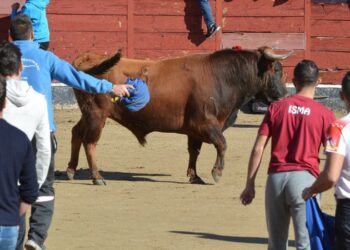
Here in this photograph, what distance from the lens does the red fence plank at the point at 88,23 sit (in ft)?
59.5

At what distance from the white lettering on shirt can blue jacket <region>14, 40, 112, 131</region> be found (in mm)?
1365

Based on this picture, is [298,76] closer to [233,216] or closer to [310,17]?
[233,216]

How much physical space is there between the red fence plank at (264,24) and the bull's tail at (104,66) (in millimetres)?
7508

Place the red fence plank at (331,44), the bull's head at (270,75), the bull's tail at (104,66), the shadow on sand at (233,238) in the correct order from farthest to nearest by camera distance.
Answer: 1. the red fence plank at (331,44)
2. the bull's head at (270,75)
3. the bull's tail at (104,66)
4. the shadow on sand at (233,238)

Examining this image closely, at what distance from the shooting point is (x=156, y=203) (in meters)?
9.98

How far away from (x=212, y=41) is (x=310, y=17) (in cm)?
165

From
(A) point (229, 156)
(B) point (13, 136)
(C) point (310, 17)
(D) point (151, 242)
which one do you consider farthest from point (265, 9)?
(B) point (13, 136)

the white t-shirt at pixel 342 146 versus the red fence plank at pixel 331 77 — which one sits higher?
the white t-shirt at pixel 342 146

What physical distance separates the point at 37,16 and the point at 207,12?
16.2 feet

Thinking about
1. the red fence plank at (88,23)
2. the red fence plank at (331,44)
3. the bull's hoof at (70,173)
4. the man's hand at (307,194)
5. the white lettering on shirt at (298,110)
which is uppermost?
the white lettering on shirt at (298,110)

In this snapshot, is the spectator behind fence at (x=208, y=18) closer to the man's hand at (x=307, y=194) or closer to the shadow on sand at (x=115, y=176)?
the shadow on sand at (x=115, y=176)

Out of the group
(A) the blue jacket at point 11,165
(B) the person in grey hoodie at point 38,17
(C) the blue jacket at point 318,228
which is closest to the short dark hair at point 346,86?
(C) the blue jacket at point 318,228

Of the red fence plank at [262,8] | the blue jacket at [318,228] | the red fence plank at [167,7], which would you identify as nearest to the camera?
the blue jacket at [318,228]

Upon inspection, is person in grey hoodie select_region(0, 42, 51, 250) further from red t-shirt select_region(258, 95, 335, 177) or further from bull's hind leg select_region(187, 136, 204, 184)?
bull's hind leg select_region(187, 136, 204, 184)
